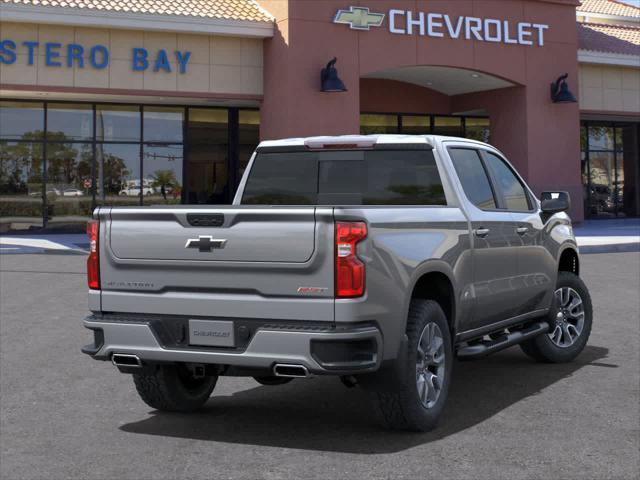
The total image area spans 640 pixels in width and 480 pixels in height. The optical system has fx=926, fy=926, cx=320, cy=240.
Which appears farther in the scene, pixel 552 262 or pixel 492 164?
pixel 552 262

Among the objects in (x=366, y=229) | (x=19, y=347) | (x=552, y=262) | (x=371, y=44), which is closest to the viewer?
(x=366, y=229)

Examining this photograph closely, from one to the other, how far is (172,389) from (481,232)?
99.4 inches

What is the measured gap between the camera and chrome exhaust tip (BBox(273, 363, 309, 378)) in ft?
17.6

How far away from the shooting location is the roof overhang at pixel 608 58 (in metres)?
30.5

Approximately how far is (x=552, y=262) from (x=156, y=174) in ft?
71.9

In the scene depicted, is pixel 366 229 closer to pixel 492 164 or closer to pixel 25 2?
pixel 492 164

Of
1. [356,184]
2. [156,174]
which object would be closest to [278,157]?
[356,184]

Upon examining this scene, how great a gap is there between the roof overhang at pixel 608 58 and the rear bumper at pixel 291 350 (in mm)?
27120

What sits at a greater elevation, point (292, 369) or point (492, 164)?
point (492, 164)

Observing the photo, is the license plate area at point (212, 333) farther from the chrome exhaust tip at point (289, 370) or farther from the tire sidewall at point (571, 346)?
the tire sidewall at point (571, 346)

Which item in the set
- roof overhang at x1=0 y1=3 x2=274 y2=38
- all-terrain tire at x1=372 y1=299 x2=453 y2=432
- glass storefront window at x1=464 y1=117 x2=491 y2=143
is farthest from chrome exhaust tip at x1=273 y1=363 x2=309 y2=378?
glass storefront window at x1=464 y1=117 x2=491 y2=143

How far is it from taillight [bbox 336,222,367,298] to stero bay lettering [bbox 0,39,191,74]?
2135 cm

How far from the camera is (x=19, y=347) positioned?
915 cm

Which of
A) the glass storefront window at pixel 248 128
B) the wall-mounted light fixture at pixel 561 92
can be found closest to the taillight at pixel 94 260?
the glass storefront window at pixel 248 128
